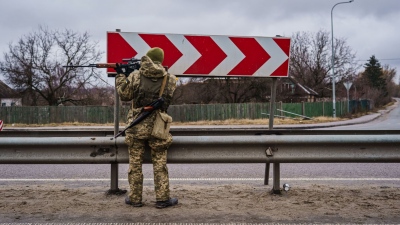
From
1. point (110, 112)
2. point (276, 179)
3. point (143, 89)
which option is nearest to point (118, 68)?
point (143, 89)

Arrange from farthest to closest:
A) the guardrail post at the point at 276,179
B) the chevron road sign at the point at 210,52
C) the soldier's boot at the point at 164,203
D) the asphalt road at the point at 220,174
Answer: the asphalt road at the point at 220,174 < the chevron road sign at the point at 210,52 < the guardrail post at the point at 276,179 < the soldier's boot at the point at 164,203

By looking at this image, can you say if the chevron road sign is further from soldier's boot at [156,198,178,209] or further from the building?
the building

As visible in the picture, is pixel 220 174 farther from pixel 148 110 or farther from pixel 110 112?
pixel 110 112

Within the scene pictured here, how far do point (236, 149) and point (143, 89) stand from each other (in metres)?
1.13

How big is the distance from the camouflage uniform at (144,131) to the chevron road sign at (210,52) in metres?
0.71

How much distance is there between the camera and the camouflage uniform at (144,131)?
12.6 ft

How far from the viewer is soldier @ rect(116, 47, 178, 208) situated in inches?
151

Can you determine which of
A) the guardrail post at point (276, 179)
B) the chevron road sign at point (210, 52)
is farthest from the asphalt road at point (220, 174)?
the chevron road sign at point (210, 52)

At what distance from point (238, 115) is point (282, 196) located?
28851 millimetres

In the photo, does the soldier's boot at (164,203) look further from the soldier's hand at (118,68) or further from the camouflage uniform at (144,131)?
the soldier's hand at (118,68)

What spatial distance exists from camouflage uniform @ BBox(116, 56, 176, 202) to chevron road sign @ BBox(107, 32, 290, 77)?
71 centimetres

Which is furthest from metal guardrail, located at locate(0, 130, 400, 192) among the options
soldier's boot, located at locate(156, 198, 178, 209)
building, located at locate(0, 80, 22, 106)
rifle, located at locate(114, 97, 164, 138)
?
→ building, located at locate(0, 80, 22, 106)

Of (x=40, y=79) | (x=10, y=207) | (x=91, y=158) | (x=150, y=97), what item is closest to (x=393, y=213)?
(x=150, y=97)

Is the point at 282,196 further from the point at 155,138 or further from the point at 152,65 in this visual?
the point at 152,65
